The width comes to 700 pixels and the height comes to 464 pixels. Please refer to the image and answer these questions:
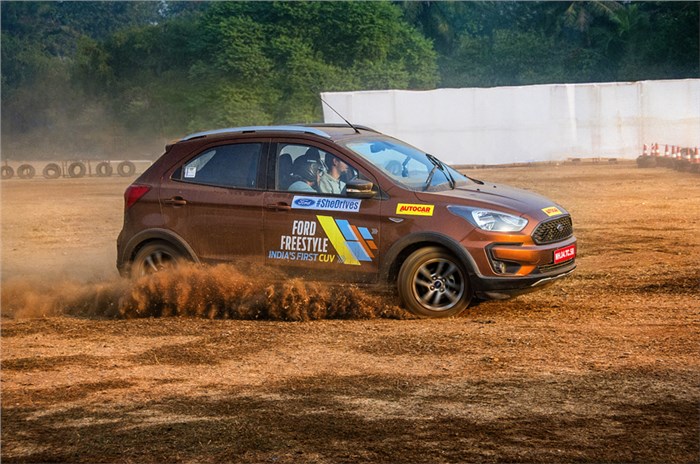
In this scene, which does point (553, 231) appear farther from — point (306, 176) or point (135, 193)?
point (135, 193)

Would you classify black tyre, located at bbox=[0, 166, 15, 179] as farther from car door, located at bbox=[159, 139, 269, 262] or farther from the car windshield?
the car windshield

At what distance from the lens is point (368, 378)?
6.90 metres

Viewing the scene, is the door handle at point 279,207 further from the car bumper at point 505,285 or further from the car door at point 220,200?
the car bumper at point 505,285

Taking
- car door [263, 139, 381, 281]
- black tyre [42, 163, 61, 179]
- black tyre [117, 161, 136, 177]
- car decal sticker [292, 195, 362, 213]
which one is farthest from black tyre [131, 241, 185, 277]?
black tyre [42, 163, 61, 179]

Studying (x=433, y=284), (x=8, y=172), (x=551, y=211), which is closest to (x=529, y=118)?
(x=8, y=172)

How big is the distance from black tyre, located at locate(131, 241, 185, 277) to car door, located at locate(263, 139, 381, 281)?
1142mm

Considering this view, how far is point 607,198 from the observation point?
20.8 m

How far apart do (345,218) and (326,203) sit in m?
0.24

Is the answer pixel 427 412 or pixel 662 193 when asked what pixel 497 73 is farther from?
pixel 427 412

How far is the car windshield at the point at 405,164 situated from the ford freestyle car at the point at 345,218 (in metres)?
0.02

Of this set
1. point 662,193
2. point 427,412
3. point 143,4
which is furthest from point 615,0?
point 427,412

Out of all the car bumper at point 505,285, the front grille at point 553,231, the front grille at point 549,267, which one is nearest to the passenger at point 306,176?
the car bumper at point 505,285

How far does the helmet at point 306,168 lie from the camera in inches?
371

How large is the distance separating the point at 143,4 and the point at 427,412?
93.7 metres
